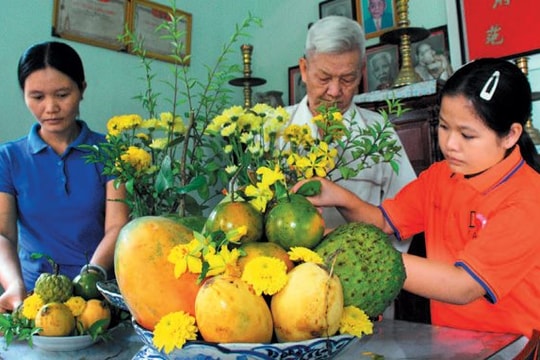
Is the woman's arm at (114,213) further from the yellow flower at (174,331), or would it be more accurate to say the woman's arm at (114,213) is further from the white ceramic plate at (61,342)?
the yellow flower at (174,331)

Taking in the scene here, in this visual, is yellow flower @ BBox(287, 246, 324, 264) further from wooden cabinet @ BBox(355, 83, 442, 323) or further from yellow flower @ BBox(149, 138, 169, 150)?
wooden cabinet @ BBox(355, 83, 442, 323)

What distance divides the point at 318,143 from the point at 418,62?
2.12m

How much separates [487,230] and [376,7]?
7.64 ft

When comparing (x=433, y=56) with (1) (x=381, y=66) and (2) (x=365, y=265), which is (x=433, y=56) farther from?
(2) (x=365, y=265)

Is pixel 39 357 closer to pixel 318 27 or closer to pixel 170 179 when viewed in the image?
pixel 170 179

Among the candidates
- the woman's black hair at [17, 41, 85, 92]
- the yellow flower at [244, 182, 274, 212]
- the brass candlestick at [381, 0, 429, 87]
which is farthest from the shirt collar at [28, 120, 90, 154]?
the brass candlestick at [381, 0, 429, 87]

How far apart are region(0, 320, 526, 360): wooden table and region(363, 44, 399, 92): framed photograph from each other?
215cm

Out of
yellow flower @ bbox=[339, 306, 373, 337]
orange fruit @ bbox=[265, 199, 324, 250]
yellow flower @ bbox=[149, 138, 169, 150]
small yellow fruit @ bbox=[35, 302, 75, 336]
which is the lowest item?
small yellow fruit @ bbox=[35, 302, 75, 336]

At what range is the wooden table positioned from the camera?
70 cm

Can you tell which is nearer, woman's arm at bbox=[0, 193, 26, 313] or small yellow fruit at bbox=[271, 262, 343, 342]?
small yellow fruit at bbox=[271, 262, 343, 342]

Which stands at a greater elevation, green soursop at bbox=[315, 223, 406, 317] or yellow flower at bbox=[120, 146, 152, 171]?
yellow flower at bbox=[120, 146, 152, 171]

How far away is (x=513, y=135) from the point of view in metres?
1.00

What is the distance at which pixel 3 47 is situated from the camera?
2.53 m

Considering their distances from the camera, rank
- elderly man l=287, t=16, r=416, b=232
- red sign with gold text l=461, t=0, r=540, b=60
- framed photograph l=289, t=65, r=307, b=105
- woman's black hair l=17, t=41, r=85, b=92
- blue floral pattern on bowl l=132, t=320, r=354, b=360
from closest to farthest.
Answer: blue floral pattern on bowl l=132, t=320, r=354, b=360 → elderly man l=287, t=16, r=416, b=232 → woman's black hair l=17, t=41, r=85, b=92 → red sign with gold text l=461, t=0, r=540, b=60 → framed photograph l=289, t=65, r=307, b=105
